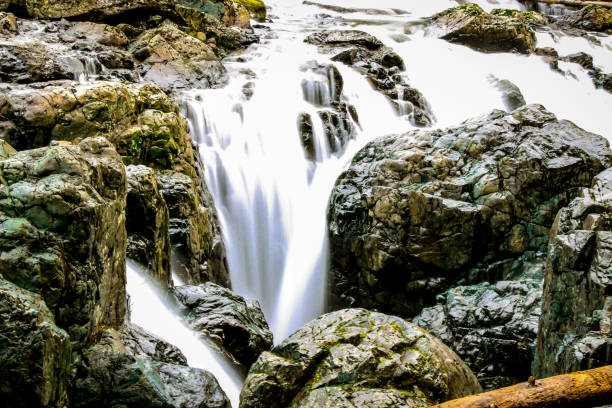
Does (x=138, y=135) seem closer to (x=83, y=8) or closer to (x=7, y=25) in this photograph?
(x=7, y=25)

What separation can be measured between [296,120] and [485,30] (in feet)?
35.4

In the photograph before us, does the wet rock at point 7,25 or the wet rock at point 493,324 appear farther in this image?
the wet rock at point 7,25

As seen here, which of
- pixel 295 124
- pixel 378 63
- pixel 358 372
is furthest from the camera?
pixel 378 63

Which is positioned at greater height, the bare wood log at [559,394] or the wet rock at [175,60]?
the wet rock at [175,60]

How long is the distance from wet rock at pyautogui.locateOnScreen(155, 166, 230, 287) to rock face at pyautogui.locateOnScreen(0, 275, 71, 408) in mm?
4031

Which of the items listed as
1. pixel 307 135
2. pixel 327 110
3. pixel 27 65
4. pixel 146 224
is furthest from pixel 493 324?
pixel 27 65

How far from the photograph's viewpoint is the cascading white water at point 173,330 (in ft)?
16.9

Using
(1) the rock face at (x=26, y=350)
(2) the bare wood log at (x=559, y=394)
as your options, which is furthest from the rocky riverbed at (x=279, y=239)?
(2) the bare wood log at (x=559, y=394)

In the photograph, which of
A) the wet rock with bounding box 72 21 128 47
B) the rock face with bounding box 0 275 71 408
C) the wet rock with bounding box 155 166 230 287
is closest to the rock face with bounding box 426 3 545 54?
the wet rock with bounding box 72 21 128 47

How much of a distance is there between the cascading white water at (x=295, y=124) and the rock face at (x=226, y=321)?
2269 mm

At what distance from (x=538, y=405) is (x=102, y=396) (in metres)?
3.06

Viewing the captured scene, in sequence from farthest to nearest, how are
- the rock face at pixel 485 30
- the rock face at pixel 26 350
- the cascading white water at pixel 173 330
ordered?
1. the rock face at pixel 485 30
2. the cascading white water at pixel 173 330
3. the rock face at pixel 26 350

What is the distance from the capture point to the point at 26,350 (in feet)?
9.37

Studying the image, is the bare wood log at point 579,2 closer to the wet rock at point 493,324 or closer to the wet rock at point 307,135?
the wet rock at point 307,135
